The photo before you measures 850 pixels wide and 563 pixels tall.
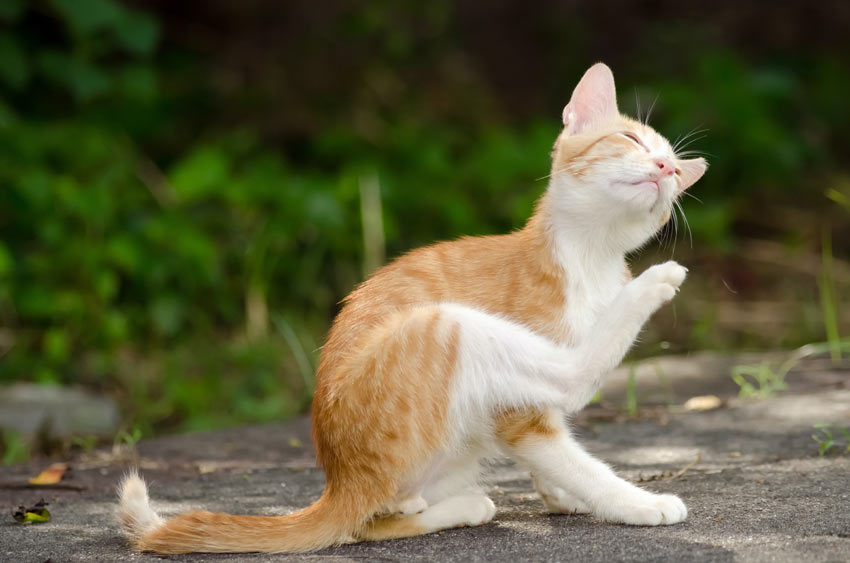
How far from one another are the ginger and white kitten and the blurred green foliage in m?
2.37

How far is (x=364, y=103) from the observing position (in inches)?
357

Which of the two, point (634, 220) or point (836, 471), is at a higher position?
point (634, 220)

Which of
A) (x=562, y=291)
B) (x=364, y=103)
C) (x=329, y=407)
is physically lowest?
(x=329, y=407)

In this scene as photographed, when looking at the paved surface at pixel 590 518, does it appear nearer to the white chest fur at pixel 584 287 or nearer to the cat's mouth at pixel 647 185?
the white chest fur at pixel 584 287

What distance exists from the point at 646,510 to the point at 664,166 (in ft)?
3.48

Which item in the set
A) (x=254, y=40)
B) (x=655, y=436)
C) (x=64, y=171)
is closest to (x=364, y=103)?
(x=254, y=40)

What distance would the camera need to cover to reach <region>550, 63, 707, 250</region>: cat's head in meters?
3.09

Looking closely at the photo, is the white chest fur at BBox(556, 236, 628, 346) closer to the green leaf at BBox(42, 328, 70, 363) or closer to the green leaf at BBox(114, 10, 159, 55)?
the green leaf at BBox(42, 328, 70, 363)


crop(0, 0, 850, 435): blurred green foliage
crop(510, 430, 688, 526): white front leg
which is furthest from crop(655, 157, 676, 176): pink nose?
crop(0, 0, 850, 435): blurred green foliage

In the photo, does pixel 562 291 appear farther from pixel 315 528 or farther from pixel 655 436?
pixel 655 436

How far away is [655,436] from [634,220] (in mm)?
1556

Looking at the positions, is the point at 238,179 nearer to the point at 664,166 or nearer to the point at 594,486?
the point at 664,166

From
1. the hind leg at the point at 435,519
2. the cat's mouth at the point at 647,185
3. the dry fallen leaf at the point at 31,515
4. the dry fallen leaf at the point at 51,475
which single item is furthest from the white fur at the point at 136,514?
the cat's mouth at the point at 647,185

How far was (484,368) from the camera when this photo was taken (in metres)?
2.95
